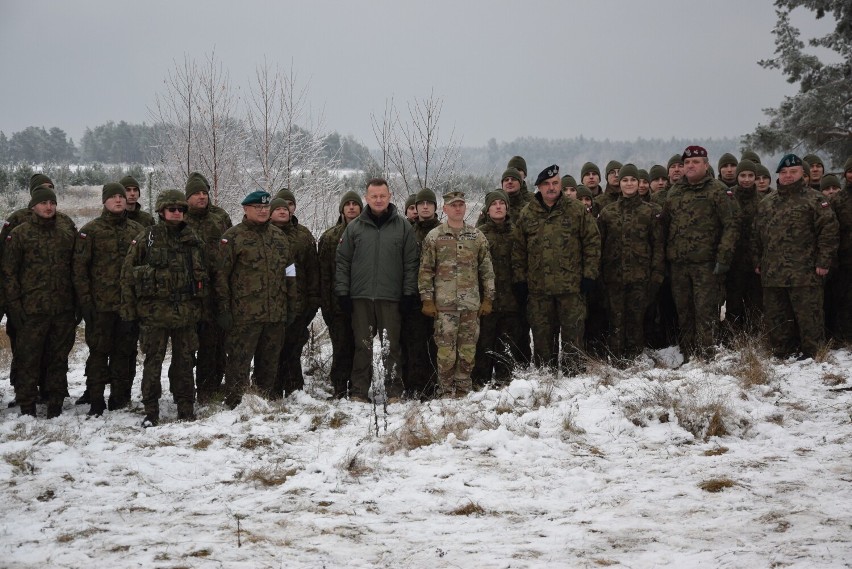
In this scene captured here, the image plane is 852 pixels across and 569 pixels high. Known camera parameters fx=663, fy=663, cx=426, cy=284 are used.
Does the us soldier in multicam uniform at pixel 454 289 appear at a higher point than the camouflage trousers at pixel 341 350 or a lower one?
higher

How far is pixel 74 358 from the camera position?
11977 mm

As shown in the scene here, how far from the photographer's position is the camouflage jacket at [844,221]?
7875mm

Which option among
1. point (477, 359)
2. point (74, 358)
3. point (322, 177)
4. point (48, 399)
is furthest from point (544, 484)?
point (322, 177)

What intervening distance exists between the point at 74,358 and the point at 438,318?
26.2 feet

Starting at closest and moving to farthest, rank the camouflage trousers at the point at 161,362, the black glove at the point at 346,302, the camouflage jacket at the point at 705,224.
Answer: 1. the camouflage trousers at the point at 161,362
2. the black glove at the point at 346,302
3. the camouflage jacket at the point at 705,224

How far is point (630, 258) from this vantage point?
8289mm

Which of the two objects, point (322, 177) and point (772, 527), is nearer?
point (772, 527)

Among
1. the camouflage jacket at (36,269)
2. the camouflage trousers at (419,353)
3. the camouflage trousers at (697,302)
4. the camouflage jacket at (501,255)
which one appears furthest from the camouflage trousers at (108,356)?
the camouflage trousers at (697,302)

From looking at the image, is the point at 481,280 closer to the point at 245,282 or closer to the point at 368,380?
the point at 368,380

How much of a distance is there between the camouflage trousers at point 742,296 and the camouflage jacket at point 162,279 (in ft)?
21.6

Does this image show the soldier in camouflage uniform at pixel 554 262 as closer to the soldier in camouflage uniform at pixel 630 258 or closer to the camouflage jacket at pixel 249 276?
the soldier in camouflage uniform at pixel 630 258

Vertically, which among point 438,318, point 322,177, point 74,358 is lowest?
point 74,358

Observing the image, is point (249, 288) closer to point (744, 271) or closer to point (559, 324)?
point (559, 324)

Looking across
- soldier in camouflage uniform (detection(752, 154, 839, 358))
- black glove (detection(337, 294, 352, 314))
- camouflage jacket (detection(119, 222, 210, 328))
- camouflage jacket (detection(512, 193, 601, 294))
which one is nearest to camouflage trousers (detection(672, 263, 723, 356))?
soldier in camouflage uniform (detection(752, 154, 839, 358))
